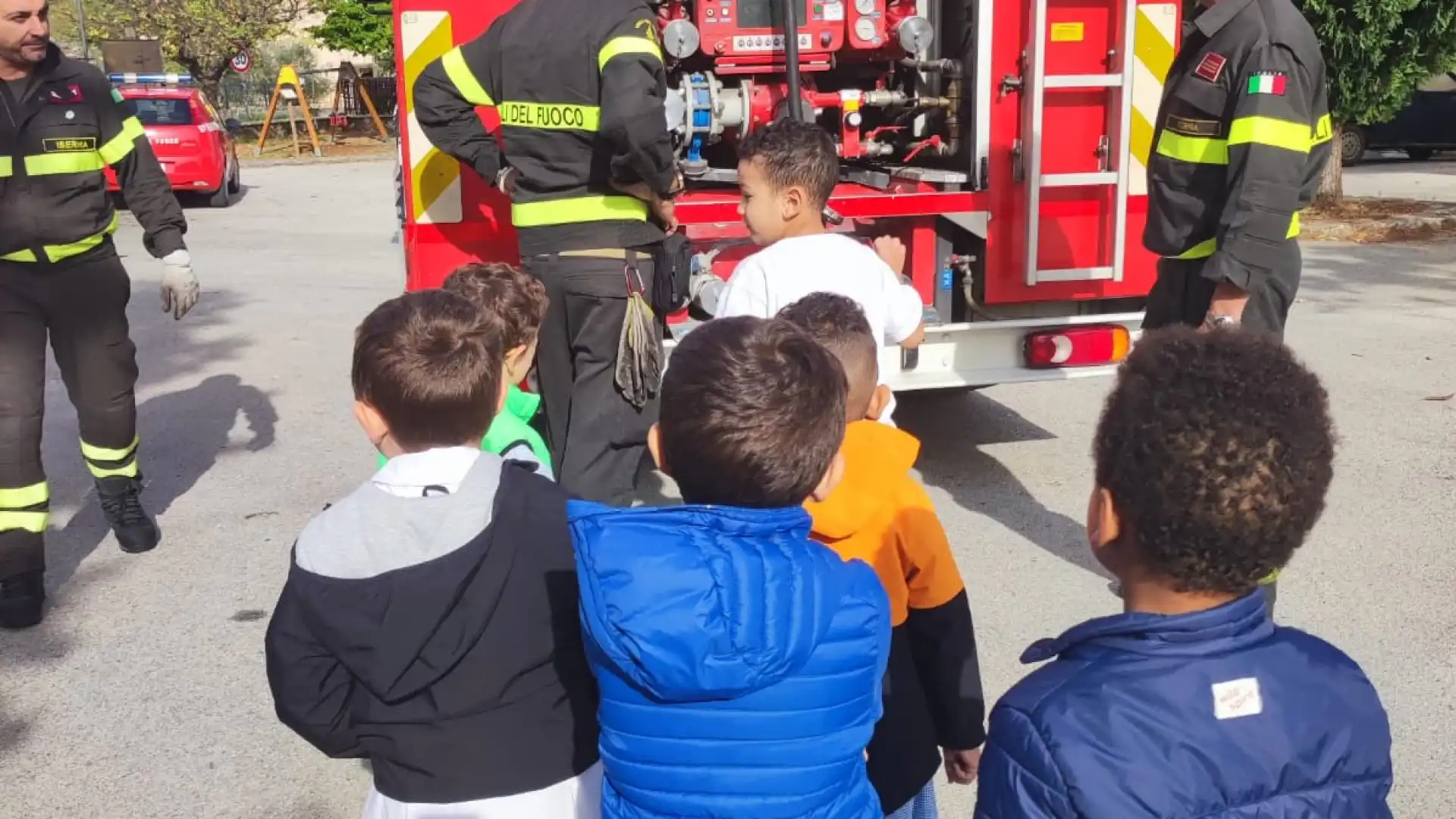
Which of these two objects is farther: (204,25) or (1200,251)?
(204,25)

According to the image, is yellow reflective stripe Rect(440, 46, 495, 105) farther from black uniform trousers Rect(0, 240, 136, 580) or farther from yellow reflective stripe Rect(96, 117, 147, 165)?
black uniform trousers Rect(0, 240, 136, 580)

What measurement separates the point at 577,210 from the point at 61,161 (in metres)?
1.69

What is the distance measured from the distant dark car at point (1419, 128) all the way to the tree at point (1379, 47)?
22.6ft

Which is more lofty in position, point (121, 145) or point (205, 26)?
point (205, 26)

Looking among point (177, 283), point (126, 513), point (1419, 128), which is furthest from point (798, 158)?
point (1419, 128)

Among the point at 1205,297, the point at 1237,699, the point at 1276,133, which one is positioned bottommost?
the point at 1205,297

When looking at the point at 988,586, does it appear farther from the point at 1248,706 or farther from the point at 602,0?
the point at 1248,706

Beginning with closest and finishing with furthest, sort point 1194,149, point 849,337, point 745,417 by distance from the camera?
point 745,417
point 849,337
point 1194,149

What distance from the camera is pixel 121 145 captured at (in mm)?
4391

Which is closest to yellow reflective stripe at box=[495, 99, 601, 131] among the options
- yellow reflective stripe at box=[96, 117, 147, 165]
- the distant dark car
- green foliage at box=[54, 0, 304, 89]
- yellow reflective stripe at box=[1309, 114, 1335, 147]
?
yellow reflective stripe at box=[96, 117, 147, 165]

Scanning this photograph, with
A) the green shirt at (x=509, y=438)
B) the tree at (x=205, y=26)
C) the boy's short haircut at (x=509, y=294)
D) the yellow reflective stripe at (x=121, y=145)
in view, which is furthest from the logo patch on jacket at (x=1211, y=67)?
the tree at (x=205, y=26)

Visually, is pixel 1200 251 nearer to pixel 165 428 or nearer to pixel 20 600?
pixel 20 600

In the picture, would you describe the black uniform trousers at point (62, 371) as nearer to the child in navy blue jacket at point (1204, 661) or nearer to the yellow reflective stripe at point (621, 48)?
the yellow reflective stripe at point (621, 48)

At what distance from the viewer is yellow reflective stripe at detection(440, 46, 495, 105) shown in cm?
409
